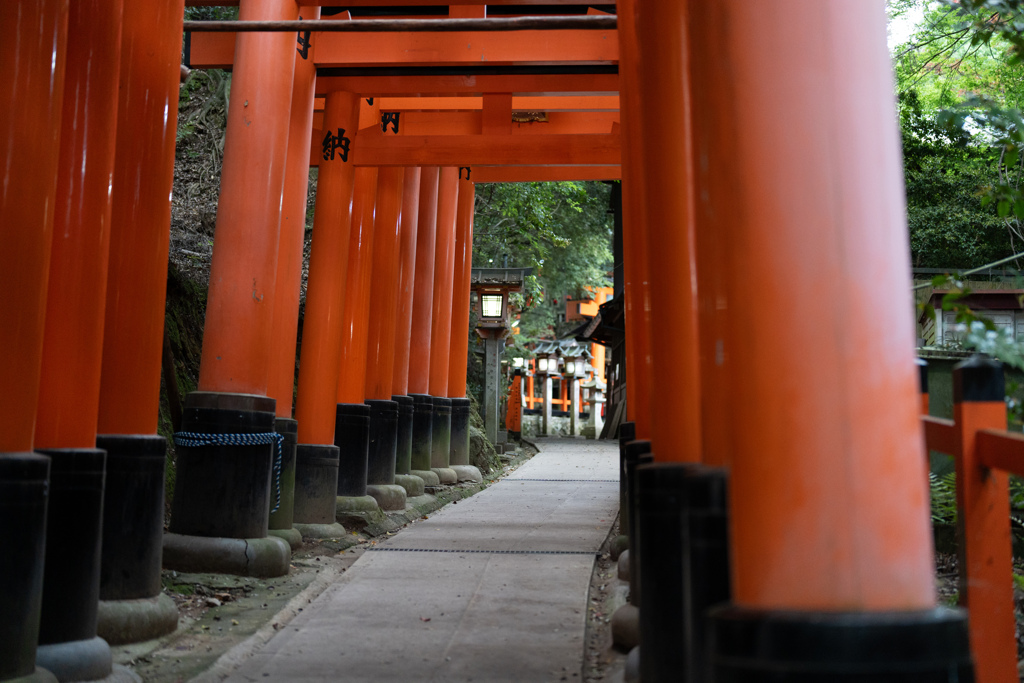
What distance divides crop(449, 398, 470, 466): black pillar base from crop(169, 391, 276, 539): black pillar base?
6887mm

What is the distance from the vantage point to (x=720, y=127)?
60.9 inches

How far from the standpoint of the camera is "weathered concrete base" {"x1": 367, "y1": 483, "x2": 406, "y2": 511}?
8562 millimetres

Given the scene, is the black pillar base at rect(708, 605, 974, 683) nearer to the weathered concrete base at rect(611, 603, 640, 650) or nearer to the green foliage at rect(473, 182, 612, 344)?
the weathered concrete base at rect(611, 603, 640, 650)

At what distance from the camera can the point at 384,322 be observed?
9.62 metres

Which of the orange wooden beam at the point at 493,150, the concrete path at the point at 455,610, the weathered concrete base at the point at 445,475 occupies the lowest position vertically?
the concrete path at the point at 455,610

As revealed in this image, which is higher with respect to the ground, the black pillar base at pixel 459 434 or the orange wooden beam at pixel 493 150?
the orange wooden beam at pixel 493 150

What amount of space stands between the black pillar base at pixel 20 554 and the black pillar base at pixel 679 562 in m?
2.05

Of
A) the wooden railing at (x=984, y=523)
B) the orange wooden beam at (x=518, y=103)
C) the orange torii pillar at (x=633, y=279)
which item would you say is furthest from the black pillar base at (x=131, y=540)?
the orange wooden beam at (x=518, y=103)

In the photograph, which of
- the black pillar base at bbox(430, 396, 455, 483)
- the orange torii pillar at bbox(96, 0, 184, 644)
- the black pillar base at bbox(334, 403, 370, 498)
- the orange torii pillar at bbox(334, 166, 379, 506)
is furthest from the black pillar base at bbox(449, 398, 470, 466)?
the orange torii pillar at bbox(96, 0, 184, 644)

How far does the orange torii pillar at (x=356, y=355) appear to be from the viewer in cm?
798

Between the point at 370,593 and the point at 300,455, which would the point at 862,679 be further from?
the point at 300,455

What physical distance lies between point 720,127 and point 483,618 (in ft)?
12.3

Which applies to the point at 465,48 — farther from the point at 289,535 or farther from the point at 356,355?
the point at 289,535

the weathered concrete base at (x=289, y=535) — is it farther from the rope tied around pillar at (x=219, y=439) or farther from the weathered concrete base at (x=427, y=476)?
the weathered concrete base at (x=427, y=476)
